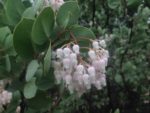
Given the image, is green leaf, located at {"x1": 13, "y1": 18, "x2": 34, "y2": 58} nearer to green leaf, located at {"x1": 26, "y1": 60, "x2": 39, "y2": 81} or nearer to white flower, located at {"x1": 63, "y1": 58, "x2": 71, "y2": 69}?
green leaf, located at {"x1": 26, "y1": 60, "x2": 39, "y2": 81}

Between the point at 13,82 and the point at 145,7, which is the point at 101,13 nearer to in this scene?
the point at 145,7

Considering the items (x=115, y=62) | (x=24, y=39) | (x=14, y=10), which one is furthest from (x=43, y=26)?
(x=115, y=62)

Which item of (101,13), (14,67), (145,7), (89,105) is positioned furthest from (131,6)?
(14,67)

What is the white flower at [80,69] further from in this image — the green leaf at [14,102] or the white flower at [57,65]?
the green leaf at [14,102]

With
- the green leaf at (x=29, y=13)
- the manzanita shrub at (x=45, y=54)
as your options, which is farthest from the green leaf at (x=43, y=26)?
the green leaf at (x=29, y=13)

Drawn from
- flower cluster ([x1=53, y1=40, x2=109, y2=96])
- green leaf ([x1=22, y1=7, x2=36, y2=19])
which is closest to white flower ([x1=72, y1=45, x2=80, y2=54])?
flower cluster ([x1=53, y1=40, x2=109, y2=96])

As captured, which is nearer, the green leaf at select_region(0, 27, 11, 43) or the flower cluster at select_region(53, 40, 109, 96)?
the flower cluster at select_region(53, 40, 109, 96)
